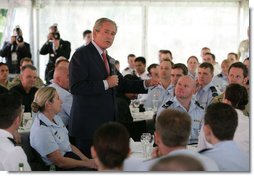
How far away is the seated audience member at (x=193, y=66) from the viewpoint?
4453 mm

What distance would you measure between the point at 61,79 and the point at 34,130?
1.12 meters

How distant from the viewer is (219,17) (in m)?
3.53

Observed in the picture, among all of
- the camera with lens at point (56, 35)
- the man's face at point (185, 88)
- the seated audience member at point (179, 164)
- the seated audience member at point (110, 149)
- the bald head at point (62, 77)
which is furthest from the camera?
the camera with lens at point (56, 35)

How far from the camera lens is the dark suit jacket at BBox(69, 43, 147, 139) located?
2.97 meters

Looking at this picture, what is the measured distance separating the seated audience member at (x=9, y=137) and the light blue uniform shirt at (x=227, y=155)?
32.8 inches

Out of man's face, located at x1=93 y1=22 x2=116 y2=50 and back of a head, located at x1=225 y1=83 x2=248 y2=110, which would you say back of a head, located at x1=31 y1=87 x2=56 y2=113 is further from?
back of a head, located at x1=225 y1=83 x2=248 y2=110

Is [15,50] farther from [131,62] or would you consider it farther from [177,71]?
[177,71]

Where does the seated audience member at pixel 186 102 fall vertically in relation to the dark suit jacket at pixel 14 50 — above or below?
below

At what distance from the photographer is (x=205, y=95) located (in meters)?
3.95

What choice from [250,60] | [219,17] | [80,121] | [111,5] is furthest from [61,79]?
[111,5]

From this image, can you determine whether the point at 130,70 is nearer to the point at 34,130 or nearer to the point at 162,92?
the point at 162,92

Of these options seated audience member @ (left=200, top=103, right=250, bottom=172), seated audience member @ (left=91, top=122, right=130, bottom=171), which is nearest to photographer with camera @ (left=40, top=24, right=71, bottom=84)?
seated audience member @ (left=200, top=103, right=250, bottom=172)

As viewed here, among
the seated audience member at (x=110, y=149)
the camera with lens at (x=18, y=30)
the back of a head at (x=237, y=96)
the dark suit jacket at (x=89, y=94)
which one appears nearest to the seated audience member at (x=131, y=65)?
the camera with lens at (x=18, y=30)

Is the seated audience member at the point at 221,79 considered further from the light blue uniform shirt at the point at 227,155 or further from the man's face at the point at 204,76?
the light blue uniform shirt at the point at 227,155
